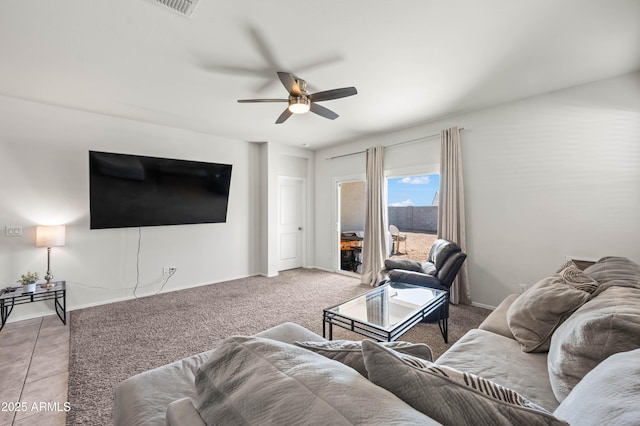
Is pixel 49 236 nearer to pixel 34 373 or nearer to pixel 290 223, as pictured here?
pixel 34 373

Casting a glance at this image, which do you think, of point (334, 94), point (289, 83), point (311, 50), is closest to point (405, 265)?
point (334, 94)

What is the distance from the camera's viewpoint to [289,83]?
2.40 m

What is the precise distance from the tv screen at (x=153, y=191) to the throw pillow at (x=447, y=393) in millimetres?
4186

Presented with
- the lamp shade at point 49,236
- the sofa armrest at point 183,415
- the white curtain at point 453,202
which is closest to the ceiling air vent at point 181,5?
the sofa armrest at point 183,415

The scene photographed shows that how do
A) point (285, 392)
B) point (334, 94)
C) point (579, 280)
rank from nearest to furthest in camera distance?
1. point (285, 392)
2. point (579, 280)
3. point (334, 94)

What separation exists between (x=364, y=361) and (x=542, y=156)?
369cm

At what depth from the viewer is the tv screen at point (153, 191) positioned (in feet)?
11.7

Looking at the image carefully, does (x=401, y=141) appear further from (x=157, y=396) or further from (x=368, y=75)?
(x=157, y=396)

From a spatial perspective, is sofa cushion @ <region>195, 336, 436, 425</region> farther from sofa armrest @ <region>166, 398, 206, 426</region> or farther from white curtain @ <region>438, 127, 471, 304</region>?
white curtain @ <region>438, 127, 471, 304</region>

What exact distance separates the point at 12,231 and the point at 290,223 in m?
4.06

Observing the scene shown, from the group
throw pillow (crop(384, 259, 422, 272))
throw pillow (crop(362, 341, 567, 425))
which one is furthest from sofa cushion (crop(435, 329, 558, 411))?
throw pillow (crop(384, 259, 422, 272))

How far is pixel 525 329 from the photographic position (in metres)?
1.50

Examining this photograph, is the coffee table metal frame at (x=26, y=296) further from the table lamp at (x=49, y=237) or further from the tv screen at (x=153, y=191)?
the tv screen at (x=153, y=191)

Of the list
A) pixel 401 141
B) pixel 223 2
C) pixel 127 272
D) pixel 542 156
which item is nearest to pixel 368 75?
pixel 223 2
